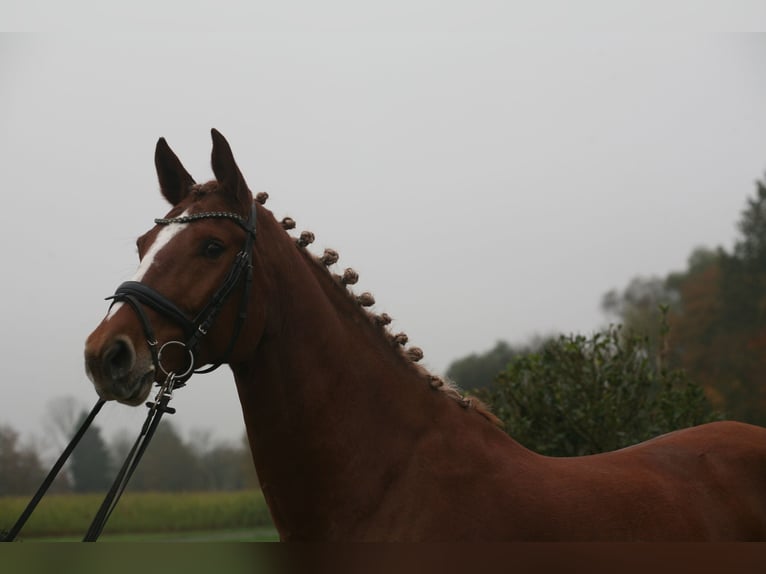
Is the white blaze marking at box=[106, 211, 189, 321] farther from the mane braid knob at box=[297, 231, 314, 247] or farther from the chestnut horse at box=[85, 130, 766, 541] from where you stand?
the mane braid knob at box=[297, 231, 314, 247]

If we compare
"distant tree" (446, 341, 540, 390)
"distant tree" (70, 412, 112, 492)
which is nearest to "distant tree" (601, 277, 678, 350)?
"distant tree" (446, 341, 540, 390)

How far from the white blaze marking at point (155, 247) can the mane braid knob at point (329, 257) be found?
80 centimetres

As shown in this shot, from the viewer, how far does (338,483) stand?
3.18 meters

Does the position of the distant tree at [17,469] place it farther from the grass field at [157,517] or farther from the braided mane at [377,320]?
the braided mane at [377,320]

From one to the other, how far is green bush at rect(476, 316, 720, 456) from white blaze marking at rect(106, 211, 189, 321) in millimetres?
4898

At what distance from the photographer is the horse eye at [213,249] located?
10.4 feet

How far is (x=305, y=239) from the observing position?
373cm

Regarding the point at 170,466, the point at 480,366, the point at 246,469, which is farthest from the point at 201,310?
the point at 480,366

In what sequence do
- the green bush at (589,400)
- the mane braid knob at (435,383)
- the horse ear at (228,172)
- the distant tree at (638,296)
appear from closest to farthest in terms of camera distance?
the horse ear at (228,172) < the mane braid knob at (435,383) < the green bush at (589,400) < the distant tree at (638,296)

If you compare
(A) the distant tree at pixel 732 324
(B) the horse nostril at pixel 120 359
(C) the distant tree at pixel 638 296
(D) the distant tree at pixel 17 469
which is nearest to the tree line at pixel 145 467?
(D) the distant tree at pixel 17 469

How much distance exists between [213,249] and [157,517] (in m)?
11.7

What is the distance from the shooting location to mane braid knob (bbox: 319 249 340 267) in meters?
3.74

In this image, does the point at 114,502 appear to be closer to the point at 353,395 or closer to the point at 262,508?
the point at 353,395

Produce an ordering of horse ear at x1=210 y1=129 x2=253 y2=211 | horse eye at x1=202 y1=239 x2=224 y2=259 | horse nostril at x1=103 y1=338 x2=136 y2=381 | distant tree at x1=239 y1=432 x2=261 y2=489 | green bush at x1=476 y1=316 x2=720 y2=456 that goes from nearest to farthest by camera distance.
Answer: horse nostril at x1=103 y1=338 x2=136 y2=381, horse eye at x1=202 y1=239 x2=224 y2=259, horse ear at x1=210 y1=129 x2=253 y2=211, green bush at x1=476 y1=316 x2=720 y2=456, distant tree at x1=239 y1=432 x2=261 y2=489
